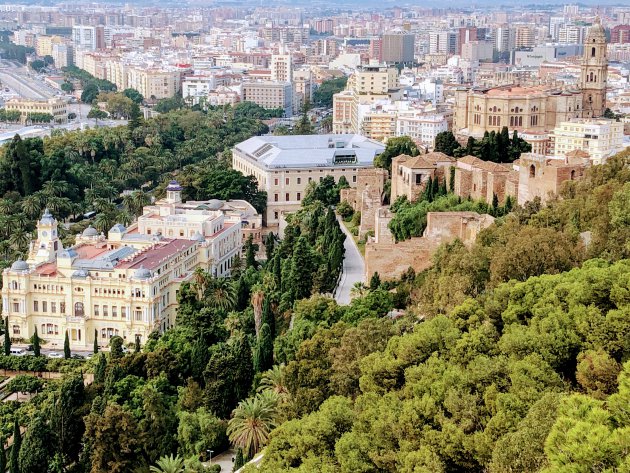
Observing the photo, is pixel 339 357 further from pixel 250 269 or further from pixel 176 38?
pixel 176 38

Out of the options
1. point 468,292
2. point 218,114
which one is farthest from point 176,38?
point 468,292

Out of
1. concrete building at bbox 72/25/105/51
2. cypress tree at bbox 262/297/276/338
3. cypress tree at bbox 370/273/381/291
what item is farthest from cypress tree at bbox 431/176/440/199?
concrete building at bbox 72/25/105/51

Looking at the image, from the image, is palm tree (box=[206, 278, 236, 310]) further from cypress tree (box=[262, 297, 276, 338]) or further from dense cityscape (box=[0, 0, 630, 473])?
cypress tree (box=[262, 297, 276, 338])

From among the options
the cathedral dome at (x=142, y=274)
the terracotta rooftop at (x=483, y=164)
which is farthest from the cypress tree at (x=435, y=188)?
the cathedral dome at (x=142, y=274)

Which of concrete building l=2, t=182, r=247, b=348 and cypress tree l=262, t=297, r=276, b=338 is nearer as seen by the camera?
cypress tree l=262, t=297, r=276, b=338

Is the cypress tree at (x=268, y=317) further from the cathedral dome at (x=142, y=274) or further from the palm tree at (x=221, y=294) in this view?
the cathedral dome at (x=142, y=274)

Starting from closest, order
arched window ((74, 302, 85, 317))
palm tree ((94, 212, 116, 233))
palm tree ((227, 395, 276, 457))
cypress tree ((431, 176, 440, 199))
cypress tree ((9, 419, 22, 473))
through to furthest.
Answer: palm tree ((227, 395, 276, 457)) < cypress tree ((9, 419, 22, 473)) < arched window ((74, 302, 85, 317)) < cypress tree ((431, 176, 440, 199)) < palm tree ((94, 212, 116, 233))
